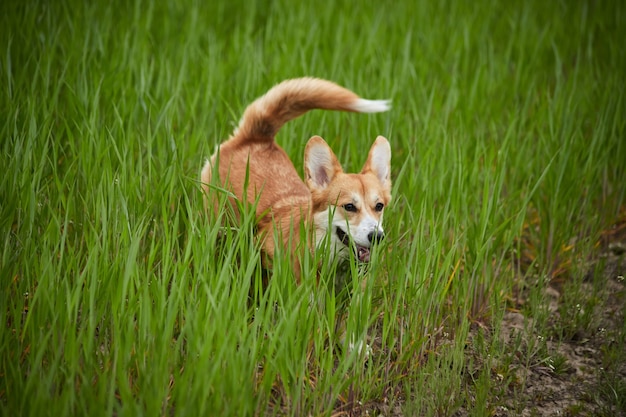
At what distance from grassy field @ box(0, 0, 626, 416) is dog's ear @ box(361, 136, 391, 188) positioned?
0.09 metres

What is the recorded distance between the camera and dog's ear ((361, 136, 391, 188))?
3.67 meters

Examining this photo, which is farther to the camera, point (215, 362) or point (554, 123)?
point (554, 123)

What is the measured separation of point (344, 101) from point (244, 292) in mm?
1433

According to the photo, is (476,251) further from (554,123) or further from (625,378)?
(554,123)

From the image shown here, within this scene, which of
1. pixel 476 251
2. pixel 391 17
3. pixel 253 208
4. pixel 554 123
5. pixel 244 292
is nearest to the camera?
pixel 244 292

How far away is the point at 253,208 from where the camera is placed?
3.22 m

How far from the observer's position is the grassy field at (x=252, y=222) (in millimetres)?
2701

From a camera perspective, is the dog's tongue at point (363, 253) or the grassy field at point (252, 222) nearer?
the grassy field at point (252, 222)

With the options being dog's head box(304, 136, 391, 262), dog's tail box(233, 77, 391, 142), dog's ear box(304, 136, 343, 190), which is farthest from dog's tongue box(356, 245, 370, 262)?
dog's tail box(233, 77, 391, 142)

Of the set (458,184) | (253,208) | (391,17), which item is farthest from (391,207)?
(391,17)

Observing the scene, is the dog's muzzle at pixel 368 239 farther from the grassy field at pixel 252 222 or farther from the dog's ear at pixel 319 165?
the dog's ear at pixel 319 165

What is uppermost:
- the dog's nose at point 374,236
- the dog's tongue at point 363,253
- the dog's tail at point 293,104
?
the dog's tail at point 293,104

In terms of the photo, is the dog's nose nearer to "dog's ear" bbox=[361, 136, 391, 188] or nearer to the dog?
the dog

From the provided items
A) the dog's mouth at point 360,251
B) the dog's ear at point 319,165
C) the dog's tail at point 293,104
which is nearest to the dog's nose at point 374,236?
the dog's mouth at point 360,251
